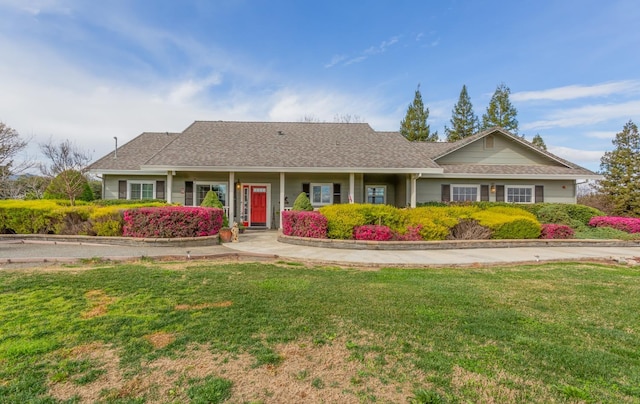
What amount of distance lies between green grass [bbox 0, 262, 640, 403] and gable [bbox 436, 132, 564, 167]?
1158 centimetres

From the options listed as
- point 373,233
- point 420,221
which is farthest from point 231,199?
point 420,221

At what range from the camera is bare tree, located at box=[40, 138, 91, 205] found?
580 inches

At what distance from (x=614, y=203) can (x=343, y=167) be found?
74.4 ft

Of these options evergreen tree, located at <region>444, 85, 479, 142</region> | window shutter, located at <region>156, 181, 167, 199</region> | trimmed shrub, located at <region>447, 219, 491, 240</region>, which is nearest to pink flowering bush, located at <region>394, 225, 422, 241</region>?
trimmed shrub, located at <region>447, 219, 491, 240</region>

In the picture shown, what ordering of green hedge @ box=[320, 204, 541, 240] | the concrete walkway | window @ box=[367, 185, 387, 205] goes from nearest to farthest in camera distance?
the concrete walkway, green hedge @ box=[320, 204, 541, 240], window @ box=[367, 185, 387, 205]

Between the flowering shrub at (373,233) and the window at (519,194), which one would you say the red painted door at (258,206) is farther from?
the window at (519,194)

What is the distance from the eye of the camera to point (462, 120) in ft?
114

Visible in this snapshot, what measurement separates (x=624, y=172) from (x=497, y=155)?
14364mm

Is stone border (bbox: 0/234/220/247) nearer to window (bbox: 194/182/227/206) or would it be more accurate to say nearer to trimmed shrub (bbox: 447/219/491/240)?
window (bbox: 194/182/227/206)

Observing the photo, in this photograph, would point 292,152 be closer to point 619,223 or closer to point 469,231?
point 469,231

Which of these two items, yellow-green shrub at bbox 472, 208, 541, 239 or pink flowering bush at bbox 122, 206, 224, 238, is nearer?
pink flowering bush at bbox 122, 206, 224, 238

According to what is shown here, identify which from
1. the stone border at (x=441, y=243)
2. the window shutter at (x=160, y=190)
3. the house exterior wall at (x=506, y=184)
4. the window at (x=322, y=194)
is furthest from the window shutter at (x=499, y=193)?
the window shutter at (x=160, y=190)

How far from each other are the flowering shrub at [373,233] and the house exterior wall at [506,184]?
22.7 feet

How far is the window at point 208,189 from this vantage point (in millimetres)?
15338
